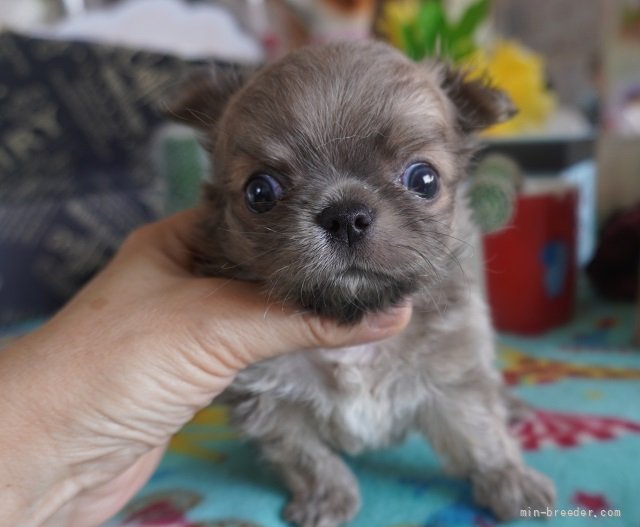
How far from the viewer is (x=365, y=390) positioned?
4.08 feet

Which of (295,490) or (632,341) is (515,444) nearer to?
(295,490)

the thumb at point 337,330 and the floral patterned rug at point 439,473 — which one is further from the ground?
the thumb at point 337,330

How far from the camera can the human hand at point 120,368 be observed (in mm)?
1028

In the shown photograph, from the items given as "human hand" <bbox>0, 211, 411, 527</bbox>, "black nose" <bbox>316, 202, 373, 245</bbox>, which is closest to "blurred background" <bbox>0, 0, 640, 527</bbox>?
"human hand" <bbox>0, 211, 411, 527</bbox>

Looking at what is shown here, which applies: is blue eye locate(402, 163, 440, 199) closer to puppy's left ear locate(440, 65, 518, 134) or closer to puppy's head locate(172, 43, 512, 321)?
puppy's head locate(172, 43, 512, 321)

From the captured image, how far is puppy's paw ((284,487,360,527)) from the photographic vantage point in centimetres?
125

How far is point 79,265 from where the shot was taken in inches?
104

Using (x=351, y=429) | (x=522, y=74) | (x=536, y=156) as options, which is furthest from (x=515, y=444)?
(x=522, y=74)

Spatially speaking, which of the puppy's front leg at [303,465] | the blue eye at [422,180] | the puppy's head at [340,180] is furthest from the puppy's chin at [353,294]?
the puppy's front leg at [303,465]

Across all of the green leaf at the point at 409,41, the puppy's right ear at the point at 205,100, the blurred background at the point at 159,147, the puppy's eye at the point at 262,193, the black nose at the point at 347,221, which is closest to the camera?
the black nose at the point at 347,221

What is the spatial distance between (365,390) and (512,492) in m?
0.36

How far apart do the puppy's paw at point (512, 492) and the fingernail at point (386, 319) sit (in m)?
0.43

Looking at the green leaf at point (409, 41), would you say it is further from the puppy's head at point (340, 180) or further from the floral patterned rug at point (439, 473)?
the floral patterned rug at point (439, 473)

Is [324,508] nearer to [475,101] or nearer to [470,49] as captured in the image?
[475,101]
